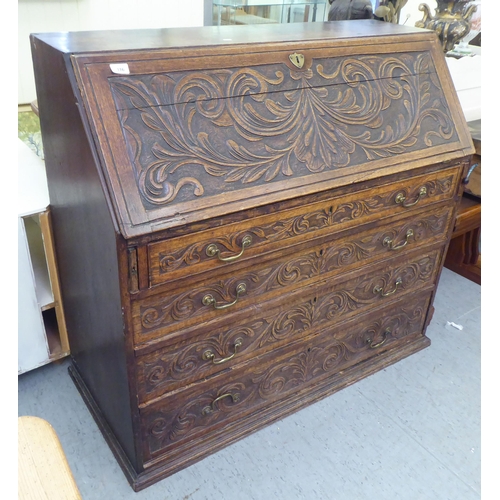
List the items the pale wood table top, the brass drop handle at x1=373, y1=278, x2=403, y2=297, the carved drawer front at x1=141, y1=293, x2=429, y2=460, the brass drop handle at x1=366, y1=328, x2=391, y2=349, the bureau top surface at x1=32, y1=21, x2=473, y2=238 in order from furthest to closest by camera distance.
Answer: the brass drop handle at x1=366, y1=328, x2=391, y2=349 → the brass drop handle at x1=373, y1=278, x2=403, y2=297 → the carved drawer front at x1=141, y1=293, x2=429, y2=460 → the bureau top surface at x1=32, y1=21, x2=473, y2=238 → the pale wood table top

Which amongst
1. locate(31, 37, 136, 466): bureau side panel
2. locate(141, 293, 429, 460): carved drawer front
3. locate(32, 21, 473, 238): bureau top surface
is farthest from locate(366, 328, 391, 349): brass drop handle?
locate(31, 37, 136, 466): bureau side panel

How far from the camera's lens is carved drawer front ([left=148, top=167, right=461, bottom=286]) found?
1.09m

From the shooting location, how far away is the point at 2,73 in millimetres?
590

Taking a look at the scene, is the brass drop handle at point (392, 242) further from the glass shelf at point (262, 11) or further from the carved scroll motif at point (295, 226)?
the glass shelf at point (262, 11)

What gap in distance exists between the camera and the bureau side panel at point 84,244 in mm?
1057

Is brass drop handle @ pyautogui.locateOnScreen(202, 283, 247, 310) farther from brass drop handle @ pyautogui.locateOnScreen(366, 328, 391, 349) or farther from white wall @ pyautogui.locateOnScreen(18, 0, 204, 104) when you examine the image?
white wall @ pyautogui.locateOnScreen(18, 0, 204, 104)

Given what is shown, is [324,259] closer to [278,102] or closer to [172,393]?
[278,102]

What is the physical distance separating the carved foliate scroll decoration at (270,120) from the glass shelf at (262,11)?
87 cm

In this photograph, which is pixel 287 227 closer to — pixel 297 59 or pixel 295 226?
pixel 295 226

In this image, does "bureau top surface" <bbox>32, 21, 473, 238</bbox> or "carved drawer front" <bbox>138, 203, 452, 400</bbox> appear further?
"carved drawer front" <bbox>138, 203, 452, 400</bbox>

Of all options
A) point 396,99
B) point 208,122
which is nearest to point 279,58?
point 208,122

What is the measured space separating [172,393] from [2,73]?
940 millimetres

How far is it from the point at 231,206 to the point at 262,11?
4.53 feet

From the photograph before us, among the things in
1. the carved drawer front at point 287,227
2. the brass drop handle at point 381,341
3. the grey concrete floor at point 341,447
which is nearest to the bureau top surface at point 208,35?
the carved drawer front at point 287,227
